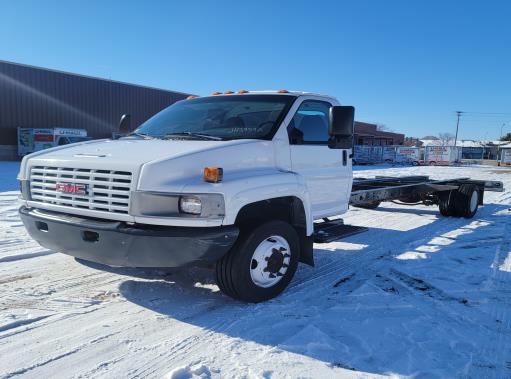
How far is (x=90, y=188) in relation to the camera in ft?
12.1

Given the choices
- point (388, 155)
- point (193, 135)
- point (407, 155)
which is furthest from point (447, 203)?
point (407, 155)

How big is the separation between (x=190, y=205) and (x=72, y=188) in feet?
3.72

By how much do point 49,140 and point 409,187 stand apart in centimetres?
2381

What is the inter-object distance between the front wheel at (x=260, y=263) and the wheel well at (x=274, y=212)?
0.12 m

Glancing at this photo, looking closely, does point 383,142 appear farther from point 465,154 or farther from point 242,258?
point 242,258

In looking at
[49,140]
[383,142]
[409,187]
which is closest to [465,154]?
[383,142]

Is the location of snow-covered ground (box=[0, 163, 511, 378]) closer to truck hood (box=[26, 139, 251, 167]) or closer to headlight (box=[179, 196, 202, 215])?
headlight (box=[179, 196, 202, 215])

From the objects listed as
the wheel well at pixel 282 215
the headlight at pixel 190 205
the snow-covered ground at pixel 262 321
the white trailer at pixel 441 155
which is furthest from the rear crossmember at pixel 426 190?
the white trailer at pixel 441 155

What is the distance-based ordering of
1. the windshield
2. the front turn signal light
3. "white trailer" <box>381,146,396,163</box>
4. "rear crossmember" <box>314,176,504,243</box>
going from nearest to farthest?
the front turn signal light → the windshield → "rear crossmember" <box>314,176,504,243</box> → "white trailer" <box>381,146,396,163</box>

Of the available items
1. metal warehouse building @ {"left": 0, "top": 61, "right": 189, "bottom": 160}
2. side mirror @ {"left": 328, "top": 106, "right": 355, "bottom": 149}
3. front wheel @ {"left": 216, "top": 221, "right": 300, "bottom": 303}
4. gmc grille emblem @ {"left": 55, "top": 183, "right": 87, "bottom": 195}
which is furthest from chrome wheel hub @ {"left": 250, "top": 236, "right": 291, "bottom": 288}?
metal warehouse building @ {"left": 0, "top": 61, "right": 189, "bottom": 160}

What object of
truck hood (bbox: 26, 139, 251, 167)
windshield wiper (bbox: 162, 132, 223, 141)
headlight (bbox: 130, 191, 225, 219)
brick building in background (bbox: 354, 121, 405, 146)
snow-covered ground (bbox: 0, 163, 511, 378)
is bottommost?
snow-covered ground (bbox: 0, 163, 511, 378)

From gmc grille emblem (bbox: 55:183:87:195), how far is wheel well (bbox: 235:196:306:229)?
4.44 feet

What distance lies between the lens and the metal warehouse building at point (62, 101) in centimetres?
2769

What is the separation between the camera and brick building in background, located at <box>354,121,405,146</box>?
5758cm
